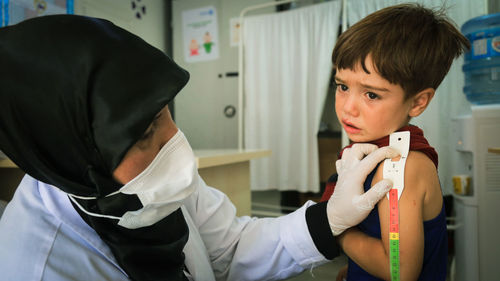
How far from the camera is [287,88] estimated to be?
9.37 ft

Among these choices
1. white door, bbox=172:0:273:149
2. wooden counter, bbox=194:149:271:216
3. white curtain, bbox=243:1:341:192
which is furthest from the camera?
white door, bbox=172:0:273:149

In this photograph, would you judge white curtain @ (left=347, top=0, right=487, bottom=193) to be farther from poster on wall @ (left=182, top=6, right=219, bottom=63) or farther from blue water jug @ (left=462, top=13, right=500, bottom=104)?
poster on wall @ (left=182, top=6, right=219, bottom=63)

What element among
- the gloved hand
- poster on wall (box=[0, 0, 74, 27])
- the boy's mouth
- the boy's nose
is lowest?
the gloved hand

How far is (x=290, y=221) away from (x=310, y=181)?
6.50 feet

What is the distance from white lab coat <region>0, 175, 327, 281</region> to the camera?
0.63 m

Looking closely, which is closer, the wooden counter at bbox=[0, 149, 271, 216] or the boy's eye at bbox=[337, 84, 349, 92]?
the boy's eye at bbox=[337, 84, 349, 92]

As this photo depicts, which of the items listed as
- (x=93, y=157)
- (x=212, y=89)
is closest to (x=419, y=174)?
(x=93, y=157)

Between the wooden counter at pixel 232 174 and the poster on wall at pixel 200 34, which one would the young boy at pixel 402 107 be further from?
the poster on wall at pixel 200 34

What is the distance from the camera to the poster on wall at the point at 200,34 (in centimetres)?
382

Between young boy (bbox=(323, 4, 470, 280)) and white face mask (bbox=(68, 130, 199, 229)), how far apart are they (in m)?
0.42

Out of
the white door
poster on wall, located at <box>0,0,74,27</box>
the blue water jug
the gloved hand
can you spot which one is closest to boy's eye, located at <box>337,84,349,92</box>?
the gloved hand

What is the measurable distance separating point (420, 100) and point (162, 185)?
658 millimetres

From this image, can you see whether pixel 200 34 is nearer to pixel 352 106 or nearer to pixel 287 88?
pixel 287 88

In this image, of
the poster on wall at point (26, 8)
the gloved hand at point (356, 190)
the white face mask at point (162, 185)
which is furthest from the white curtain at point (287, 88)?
the white face mask at point (162, 185)
